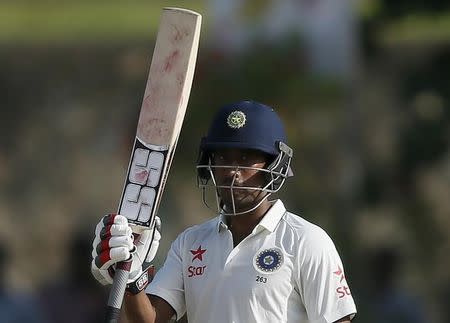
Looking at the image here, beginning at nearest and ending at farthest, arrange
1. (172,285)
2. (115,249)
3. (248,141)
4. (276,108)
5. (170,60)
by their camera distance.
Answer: (115,249), (248,141), (172,285), (170,60), (276,108)

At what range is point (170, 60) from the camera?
4.08m

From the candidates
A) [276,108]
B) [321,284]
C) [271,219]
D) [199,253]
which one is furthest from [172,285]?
[276,108]

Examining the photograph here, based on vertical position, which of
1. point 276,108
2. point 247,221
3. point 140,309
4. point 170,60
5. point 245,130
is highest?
point 170,60

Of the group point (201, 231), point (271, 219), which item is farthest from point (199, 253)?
point (271, 219)

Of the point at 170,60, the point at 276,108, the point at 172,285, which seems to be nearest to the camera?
the point at 172,285

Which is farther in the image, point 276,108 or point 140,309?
point 276,108

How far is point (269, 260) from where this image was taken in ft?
12.5

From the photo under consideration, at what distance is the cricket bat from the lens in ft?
13.2

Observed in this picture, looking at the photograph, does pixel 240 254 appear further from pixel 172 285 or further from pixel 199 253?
pixel 172 285

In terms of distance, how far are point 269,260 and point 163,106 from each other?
619mm

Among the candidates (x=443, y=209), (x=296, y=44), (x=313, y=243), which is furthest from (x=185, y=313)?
(x=443, y=209)

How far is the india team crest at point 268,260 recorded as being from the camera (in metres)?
3.78

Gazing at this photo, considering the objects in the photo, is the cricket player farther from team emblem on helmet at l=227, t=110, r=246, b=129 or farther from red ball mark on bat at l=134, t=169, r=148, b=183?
red ball mark on bat at l=134, t=169, r=148, b=183

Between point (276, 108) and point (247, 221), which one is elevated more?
point (247, 221)
